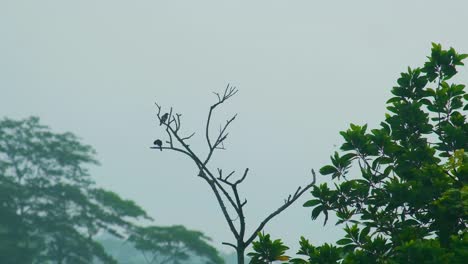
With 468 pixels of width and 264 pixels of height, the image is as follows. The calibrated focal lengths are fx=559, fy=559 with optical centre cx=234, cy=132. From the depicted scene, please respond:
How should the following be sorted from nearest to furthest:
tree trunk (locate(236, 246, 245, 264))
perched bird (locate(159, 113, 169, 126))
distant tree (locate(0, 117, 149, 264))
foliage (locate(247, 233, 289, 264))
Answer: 1. tree trunk (locate(236, 246, 245, 264))
2. perched bird (locate(159, 113, 169, 126))
3. foliage (locate(247, 233, 289, 264))
4. distant tree (locate(0, 117, 149, 264))

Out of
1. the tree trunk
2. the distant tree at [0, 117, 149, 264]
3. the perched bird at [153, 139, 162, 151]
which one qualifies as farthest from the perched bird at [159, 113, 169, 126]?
the distant tree at [0, 117, 149, 264]

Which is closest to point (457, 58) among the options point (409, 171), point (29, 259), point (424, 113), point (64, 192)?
point (424, 113)

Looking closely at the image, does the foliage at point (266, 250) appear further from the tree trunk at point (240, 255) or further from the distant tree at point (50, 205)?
the distant tree at point (50, 205)

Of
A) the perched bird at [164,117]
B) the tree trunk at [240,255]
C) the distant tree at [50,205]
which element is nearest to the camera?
the tree trunk at [240,255]

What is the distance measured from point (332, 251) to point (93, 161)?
38776 mm

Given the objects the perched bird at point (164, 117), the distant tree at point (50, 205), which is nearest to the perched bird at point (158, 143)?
the perched bird at point (164, 117)

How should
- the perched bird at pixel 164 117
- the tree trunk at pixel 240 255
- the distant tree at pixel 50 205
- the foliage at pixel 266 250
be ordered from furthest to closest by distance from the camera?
the distant tree at pixel 50 205, the foliage at pixel 266 250, the perched bird at pixel 164 117, the tree trunk at pixel 240 255

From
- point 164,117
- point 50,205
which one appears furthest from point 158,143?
point 50,205

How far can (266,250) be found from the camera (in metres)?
5.58

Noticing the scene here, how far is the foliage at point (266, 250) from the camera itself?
217 inches

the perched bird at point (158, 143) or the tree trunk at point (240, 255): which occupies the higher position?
the perched bird at point (158, 143)

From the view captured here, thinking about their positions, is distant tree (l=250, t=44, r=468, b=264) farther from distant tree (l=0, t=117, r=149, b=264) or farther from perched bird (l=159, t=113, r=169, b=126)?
distant tree (l=0, t=117, r=149, b=264)

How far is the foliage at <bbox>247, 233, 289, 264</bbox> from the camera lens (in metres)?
5.51

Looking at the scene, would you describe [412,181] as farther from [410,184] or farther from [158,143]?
[158,143]
